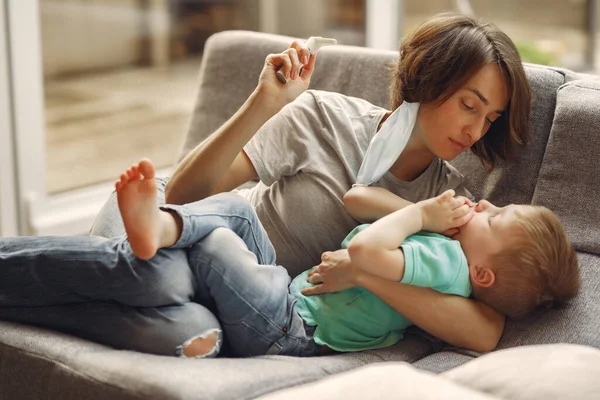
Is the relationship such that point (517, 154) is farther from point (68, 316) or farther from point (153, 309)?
point (68, 316)

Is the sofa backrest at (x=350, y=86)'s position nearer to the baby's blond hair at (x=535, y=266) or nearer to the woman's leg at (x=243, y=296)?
the baby's blond hair at (x=535, y=266)

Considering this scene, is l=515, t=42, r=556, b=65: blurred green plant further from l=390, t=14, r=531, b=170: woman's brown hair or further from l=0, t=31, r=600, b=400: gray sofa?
l=390, t=14, r=531, b=170: woman's brown hair

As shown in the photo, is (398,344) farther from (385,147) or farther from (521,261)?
(385,147)

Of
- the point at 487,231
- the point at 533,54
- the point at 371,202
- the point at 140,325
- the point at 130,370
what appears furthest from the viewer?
the point at 533,54

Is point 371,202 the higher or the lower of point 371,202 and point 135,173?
the lower

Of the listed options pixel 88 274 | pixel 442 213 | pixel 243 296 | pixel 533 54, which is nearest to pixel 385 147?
pixel 442 213

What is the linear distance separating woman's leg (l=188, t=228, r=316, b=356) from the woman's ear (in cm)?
36

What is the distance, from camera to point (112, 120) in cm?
374

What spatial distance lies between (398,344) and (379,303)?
0.36ft

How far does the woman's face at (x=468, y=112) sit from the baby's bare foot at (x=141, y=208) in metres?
0.66

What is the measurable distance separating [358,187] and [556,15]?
2.90 meters

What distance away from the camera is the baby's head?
1657mm

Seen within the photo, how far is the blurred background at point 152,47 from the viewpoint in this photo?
3393mm

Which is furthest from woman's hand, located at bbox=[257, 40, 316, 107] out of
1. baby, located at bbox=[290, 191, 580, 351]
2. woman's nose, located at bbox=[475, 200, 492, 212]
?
woman's nose, located at bbox=[475, 200, 492, 212]
